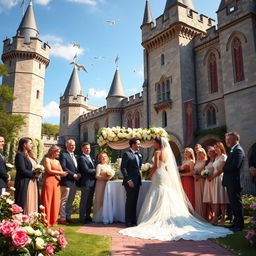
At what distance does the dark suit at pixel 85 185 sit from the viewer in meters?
7.35

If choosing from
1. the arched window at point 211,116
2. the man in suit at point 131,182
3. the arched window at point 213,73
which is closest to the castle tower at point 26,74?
the arched window at point 211,116

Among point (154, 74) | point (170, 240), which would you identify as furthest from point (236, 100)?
point (170, 240)

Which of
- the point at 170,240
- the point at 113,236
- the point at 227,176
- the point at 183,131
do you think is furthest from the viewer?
the point at 183,131

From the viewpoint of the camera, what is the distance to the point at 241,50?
1775 cm

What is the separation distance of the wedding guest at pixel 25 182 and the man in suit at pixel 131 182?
2226 mm

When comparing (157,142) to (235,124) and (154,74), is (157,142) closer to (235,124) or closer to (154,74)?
(235,124)

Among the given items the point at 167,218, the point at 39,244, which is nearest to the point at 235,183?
the point at 167,218

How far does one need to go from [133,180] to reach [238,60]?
14.7m

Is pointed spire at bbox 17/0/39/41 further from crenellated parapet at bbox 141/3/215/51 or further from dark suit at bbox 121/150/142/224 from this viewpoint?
dark suit at bbox 121/150/142/224

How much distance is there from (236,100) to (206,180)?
39.1 ft

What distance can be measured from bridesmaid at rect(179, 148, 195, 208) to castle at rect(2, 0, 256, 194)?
31.3 ft

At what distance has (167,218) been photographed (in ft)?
19.2

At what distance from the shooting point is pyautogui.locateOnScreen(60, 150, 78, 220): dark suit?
279 inches

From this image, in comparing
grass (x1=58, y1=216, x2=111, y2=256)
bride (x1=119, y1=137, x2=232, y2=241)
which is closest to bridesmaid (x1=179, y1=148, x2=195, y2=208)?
bride (x1=119, y1=137, x2=232, y2=241)
